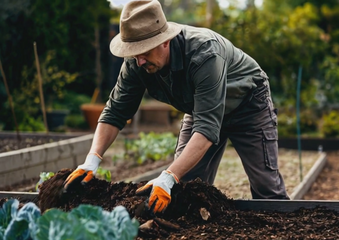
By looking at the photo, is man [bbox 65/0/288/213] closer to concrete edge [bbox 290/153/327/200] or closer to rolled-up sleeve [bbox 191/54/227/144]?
rolled-up sleeve [bbox 191/54/227/144]

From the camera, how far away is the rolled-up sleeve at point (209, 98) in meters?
3.23

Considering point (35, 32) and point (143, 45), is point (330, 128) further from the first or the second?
point (143, 45)

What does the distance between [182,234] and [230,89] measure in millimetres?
1114

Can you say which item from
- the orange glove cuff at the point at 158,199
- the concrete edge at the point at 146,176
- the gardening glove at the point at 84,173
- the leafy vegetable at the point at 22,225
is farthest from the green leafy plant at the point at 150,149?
the leafy vegetable at the point at 22,225

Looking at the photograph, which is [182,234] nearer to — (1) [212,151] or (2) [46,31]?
(1) [212,151]

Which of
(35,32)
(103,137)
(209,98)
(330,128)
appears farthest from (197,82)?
(330,128)

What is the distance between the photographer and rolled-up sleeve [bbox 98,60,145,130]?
376cm

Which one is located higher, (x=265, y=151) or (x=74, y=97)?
(x=265, y=151)

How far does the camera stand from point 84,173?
3.48 metres

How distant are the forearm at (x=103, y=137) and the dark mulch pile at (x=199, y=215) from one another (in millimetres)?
279

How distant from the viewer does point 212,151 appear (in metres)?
4.09

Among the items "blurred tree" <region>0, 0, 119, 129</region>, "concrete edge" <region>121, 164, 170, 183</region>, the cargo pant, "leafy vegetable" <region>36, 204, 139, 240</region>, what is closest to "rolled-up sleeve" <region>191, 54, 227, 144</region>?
the cargo pant

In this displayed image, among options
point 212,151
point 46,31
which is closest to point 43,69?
point 46,31

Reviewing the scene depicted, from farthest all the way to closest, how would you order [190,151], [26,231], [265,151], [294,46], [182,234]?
1. [294,46]
2. [265,151]
3. [190,151]
4. [182,234]
5. [26,231]
